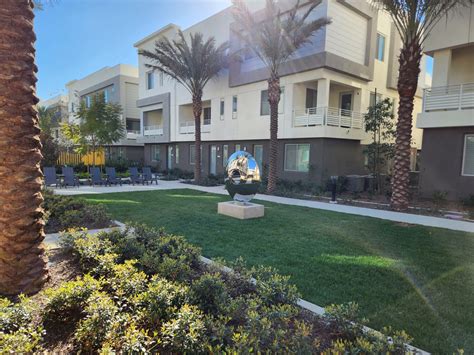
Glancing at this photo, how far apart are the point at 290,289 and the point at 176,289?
57.9 inches

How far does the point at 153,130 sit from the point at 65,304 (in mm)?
29040

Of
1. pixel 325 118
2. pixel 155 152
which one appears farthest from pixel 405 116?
pixel 155 152

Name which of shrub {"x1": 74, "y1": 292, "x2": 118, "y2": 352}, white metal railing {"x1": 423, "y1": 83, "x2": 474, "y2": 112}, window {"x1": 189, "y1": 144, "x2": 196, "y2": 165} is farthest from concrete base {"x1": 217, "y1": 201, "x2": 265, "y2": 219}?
window {"x1": 189, "y1": 144, "x2": 196, "y2": 165}

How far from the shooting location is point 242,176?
383 inches

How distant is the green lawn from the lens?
13.0 ft

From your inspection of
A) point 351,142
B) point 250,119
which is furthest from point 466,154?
point 250,119

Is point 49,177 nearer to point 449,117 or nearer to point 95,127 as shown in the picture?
point 95,127

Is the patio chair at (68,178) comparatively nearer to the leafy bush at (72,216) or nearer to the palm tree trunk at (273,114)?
the leafy bush at (72,216)

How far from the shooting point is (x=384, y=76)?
2091cm

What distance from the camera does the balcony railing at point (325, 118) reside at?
55.3 ft

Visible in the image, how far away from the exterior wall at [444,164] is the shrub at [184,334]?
1404 centimetres

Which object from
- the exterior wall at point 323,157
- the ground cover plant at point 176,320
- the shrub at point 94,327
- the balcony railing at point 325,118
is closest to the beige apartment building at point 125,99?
the exterior wall at point 323,157

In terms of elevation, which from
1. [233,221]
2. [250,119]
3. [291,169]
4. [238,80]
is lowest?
[233,221]

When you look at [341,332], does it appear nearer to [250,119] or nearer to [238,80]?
[250,119]
